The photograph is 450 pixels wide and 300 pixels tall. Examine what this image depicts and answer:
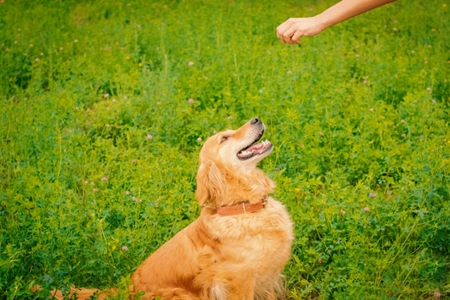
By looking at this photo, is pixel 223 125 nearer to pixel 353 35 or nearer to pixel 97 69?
pixel 97 69

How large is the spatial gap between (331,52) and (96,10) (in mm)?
4769

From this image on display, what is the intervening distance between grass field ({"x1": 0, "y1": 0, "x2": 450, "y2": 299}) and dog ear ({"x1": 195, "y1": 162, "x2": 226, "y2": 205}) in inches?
21.7

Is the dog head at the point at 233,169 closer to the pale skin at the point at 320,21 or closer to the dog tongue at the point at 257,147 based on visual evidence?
the dog tongue at the point at 257,147

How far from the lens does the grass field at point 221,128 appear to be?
362 centimetres

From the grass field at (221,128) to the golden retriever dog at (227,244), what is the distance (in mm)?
262

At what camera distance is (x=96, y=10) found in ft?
30.4

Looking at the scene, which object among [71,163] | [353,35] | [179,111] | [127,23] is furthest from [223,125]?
[127,23]

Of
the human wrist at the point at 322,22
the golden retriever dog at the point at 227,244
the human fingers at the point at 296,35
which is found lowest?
the golden retriever dog at the point at 227,244

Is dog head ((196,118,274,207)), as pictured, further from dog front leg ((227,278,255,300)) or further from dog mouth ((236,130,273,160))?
dog front leg ((227,278,255,300))

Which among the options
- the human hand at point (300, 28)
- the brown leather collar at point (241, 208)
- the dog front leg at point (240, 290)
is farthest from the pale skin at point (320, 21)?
the dog front leg at point (240, 290)

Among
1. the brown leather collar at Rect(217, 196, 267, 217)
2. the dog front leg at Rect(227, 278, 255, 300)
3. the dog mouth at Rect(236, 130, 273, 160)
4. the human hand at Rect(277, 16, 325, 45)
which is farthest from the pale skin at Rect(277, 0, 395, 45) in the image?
the dog front leg at Rect(227, 278, 255, 300)

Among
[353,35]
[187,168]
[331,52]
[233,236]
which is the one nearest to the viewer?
[233,236]

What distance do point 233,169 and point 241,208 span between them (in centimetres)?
31

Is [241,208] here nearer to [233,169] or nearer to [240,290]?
[233,169]
